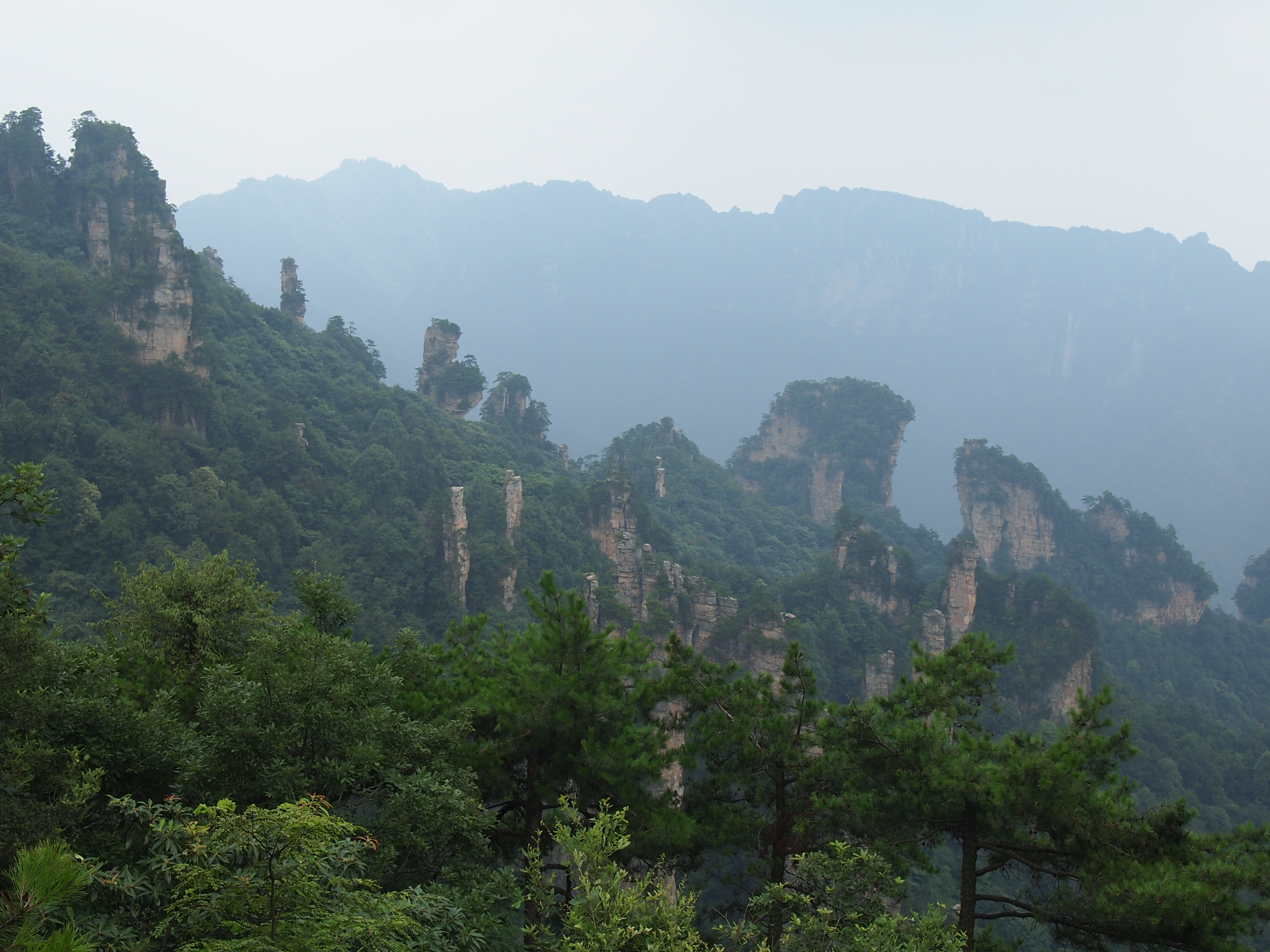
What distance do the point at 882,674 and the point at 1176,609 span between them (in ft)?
98.7

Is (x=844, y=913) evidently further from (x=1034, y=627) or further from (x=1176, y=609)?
(x=1176, y=609)

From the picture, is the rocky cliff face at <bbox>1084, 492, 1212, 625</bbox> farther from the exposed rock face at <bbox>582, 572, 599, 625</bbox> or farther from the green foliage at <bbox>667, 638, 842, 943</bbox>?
the green foliage at <bbox>667, 638, 842, 943</bbox>

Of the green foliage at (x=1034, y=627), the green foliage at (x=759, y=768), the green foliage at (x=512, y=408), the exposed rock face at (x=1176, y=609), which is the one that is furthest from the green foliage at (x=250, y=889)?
the exposed rock face at (x=1176, y=609)

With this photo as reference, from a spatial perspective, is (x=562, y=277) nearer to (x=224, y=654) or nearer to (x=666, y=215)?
(x=666, y=215)

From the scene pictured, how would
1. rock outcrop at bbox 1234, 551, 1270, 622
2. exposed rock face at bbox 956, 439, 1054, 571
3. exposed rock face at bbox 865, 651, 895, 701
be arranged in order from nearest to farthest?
exposed rock face at bbox 865, 651, 895, 701, rock outcrop at bbox 1234, 551, 1270, 622, exposed rock face at bbox 956, 439, 1054, 571

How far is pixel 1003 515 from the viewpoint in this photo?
5775 centimetres

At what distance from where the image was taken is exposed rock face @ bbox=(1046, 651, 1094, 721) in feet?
125

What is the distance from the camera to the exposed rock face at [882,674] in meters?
33.5

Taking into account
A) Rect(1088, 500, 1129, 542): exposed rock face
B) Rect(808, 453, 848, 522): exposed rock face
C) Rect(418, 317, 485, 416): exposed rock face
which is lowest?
Rect(1088, 500, 1129, 542): exposed rock face

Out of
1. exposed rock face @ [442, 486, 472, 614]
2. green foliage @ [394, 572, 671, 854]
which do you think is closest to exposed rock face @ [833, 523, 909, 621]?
exposed rock face @ [442, 486, 472, 614]

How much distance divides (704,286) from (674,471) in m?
84.8

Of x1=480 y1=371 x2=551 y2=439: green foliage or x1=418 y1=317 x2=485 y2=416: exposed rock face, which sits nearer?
x1=418 y1=317 x2=485 y2=416: exposed rock face

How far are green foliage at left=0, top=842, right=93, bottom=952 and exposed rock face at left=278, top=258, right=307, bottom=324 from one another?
45762mm

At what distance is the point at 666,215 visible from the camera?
150125 mm
